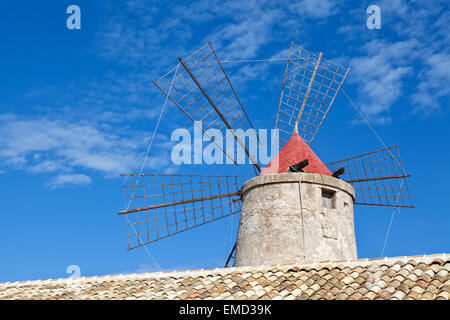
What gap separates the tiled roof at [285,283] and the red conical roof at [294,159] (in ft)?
7.50

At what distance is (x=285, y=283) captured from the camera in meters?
6.01

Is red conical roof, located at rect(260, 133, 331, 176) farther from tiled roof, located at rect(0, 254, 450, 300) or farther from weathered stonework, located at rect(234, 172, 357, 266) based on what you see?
tiled roof, located at rect(0, 254, 450, 300)

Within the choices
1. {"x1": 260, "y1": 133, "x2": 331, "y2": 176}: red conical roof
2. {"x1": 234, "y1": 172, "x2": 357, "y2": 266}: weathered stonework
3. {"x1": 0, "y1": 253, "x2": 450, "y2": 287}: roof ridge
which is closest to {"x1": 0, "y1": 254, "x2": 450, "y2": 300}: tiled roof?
{"x1": 0, "y1": 253, "x2": 450, "y2": 287}: roof ridge

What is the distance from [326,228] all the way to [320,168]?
1196mm

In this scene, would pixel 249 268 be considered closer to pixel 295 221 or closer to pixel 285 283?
pixel 285 283

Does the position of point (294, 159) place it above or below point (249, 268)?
above

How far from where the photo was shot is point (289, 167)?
8398 millimetres

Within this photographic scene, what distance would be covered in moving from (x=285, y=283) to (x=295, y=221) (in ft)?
6.17

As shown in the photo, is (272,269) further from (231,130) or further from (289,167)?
(231,130)

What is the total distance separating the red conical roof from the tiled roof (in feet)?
7.50

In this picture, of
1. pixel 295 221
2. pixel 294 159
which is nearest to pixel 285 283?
pixel 295 221

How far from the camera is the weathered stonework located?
25.2ft
